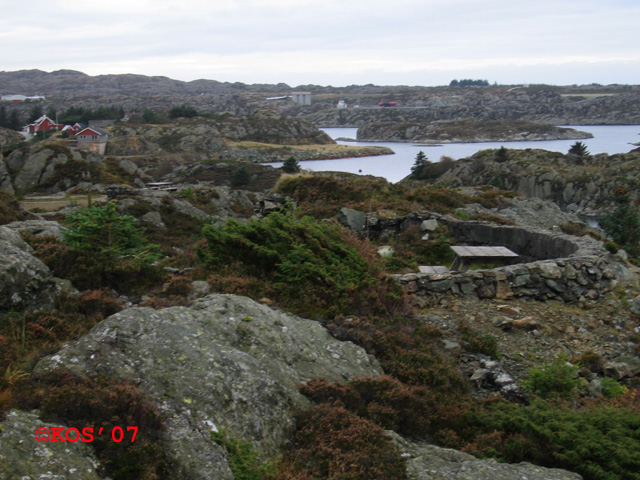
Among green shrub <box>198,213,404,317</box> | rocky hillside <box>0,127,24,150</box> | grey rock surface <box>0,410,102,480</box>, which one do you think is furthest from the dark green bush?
rocky hillside <box>0,127,24,150</box>

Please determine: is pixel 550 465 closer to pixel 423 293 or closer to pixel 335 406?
pixel 335 406

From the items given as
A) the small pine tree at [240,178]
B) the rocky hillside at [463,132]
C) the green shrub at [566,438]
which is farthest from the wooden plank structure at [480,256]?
the rocky hillside at [463,132]

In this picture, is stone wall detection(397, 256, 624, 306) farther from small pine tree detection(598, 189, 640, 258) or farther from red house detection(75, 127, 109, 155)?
red house detection(75, 127, 109, 155)

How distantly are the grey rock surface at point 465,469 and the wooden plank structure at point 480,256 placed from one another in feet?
23.5

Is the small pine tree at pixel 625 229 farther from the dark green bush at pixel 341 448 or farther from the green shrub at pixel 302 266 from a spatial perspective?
the dark green bush at pixel 341 448

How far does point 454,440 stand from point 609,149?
105m

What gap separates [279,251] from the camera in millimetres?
8586

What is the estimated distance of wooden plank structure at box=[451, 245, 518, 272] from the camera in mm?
11516

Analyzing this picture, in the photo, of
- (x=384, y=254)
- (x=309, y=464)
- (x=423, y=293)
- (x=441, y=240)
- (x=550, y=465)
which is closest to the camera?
(x=309, y=464)

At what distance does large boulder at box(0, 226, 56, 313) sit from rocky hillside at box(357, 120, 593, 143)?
130 metres

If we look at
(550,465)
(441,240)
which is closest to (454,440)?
(550,465)

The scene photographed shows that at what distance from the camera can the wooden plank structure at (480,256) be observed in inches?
453

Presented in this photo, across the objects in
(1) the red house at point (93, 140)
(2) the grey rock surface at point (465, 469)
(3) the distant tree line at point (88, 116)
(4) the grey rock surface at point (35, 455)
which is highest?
(3) the distant tree line at point (88, 116)

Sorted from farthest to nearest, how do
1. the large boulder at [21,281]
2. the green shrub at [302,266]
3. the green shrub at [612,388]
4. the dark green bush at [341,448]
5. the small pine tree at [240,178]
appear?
the small pine tree at [240,178] < the green shrub at [302,266] < the green shrub at [612,388] < the large boulder at [21,281] < the dark green bush at [341,448]
